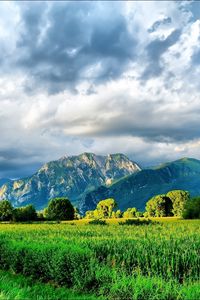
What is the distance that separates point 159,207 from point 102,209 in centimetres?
3171

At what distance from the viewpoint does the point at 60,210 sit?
15412 centimetres

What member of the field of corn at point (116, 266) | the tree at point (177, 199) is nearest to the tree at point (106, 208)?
the tree at point (177, 199)

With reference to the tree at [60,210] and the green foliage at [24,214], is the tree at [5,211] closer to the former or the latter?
the green foliage at [24,214]

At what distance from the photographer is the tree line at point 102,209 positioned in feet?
367

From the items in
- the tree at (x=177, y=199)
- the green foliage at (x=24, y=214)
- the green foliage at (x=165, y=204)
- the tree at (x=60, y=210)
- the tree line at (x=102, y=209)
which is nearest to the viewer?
the tree line at (x=102, y=209)

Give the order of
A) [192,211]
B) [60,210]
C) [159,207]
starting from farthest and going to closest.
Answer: [159,207] → [60,210] → [192,211]

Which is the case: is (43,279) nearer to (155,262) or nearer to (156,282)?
(155,262)

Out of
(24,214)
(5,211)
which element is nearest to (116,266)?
(24,214)

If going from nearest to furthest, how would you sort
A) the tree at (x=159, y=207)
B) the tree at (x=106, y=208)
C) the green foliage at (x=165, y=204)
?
the green foliage at (x=165, y=204)
the tree at (x=159, y=207)
the tree at (x=106, y=208)

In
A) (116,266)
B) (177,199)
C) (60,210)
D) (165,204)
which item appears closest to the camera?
(116,266)

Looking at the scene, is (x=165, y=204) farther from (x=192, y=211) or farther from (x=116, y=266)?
(x=116, y=266)

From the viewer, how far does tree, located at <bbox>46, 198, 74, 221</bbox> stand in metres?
153

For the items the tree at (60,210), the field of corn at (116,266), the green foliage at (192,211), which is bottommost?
the field of corn at (116,266)

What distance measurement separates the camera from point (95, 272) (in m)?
17.9
